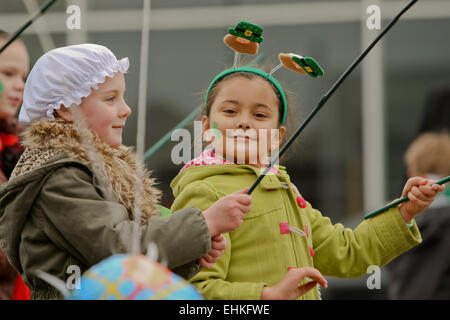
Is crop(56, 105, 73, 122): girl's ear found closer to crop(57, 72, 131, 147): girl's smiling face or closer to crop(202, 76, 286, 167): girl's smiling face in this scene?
crop(57, 72, 131, 147): girl's smiling face

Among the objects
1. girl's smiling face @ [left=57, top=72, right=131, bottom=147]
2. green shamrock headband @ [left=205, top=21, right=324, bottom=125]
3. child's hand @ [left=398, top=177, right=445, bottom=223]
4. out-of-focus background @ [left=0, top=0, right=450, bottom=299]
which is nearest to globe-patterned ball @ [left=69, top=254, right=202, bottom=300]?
girl's smiling face @ [left=57, top=72, right=131, bottom=147]

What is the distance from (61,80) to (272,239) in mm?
522

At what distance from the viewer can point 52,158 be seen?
1647 mm

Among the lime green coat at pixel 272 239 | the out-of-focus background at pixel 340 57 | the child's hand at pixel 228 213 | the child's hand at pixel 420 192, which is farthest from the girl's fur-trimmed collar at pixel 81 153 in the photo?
the out-of-focus background at pixel 340 57

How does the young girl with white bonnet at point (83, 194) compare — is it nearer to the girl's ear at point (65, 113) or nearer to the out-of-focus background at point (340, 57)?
the girl's ear at point (65, 113)

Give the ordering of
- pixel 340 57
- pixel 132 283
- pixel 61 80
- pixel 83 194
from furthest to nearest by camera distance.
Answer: pixel 340 57 < pixel 61 80 < pixel 83 194 < pixel 132 283

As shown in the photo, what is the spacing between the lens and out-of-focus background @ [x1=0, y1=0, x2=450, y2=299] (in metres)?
4.98

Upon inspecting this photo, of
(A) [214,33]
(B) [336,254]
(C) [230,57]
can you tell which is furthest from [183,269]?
(A) [214,33]

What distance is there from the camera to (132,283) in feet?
4.20

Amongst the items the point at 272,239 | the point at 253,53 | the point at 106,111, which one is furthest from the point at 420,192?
the point at 106,111

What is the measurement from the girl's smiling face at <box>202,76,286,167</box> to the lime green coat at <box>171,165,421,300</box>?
0.14 feet

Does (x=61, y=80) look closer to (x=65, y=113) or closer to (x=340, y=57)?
(x=65, y=113)

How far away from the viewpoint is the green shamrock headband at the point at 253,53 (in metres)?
1.71

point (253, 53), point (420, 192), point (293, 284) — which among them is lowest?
point (293, 284)
